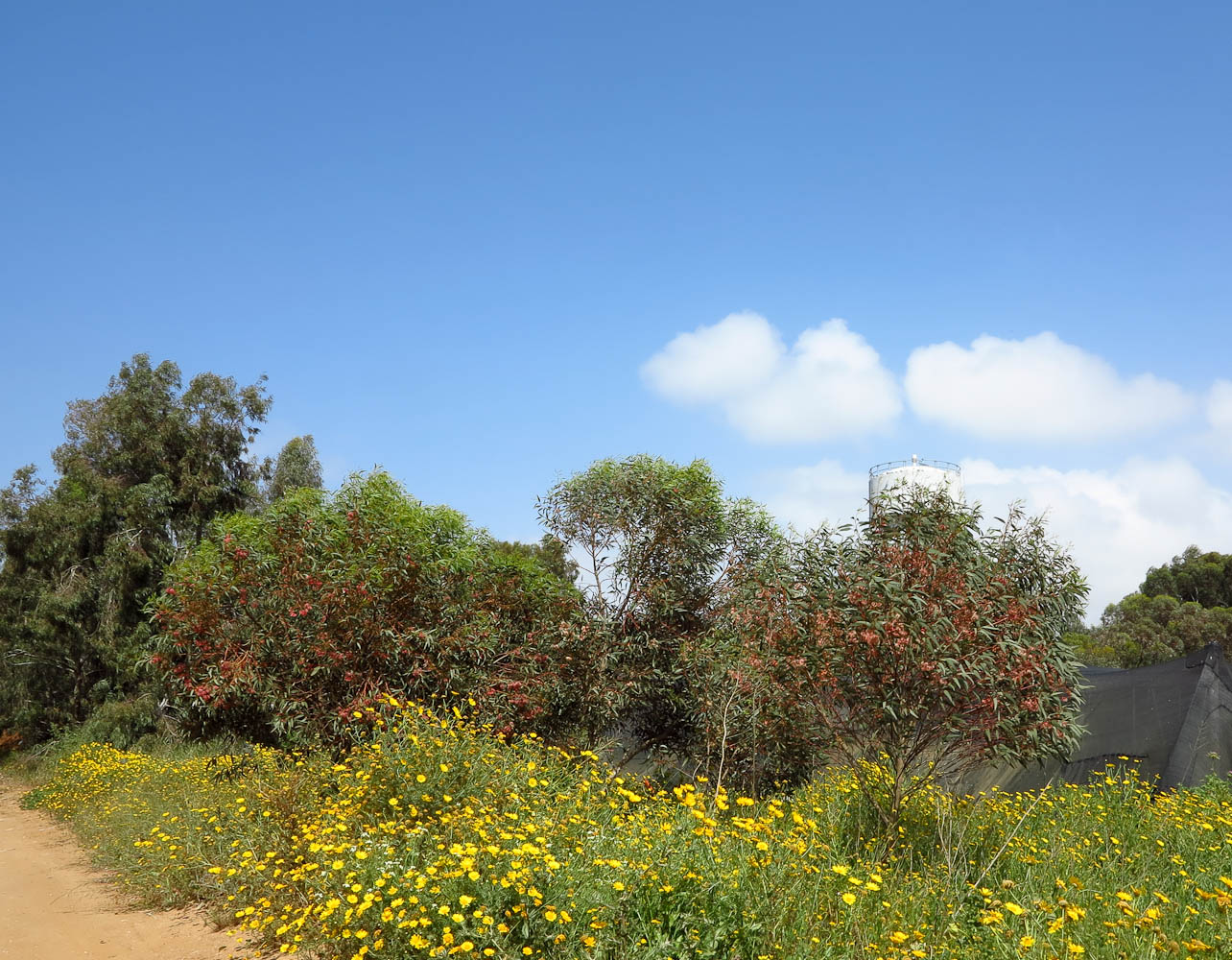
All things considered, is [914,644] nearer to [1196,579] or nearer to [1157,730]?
[1157,730]

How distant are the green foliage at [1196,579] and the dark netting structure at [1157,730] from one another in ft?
133

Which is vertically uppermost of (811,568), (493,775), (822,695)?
(811,568)

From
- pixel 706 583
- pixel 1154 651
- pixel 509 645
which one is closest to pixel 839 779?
pixel 706 583

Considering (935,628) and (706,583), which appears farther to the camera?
(706,583)

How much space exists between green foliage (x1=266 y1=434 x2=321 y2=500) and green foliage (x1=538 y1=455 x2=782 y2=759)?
44.0 feet

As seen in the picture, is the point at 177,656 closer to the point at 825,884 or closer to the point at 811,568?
the point at 811,568

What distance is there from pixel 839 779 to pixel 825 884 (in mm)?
3782

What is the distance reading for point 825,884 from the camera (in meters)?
4.66

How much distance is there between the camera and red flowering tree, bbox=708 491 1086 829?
20.9ft

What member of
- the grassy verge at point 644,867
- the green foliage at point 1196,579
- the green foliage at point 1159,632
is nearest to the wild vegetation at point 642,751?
the grassy verge at point 644,867

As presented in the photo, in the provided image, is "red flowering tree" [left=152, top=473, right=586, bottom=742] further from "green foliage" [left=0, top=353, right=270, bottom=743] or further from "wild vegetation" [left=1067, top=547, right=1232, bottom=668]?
"wild vegetation" [left=1067, top=547, right=1232, bottom=668]

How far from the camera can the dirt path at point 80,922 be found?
6148 millimetres

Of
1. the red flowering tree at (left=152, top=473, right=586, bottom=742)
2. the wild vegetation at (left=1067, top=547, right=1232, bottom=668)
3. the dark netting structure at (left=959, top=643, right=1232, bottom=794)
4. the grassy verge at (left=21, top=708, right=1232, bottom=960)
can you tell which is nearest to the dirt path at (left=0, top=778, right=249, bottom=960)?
the grassy verge at (left=21, top=708, right=1232, bottom=960)

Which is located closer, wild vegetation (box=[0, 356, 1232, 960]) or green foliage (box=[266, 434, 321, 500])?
wild vegetation (box=[0, 356, 1232, 960])
